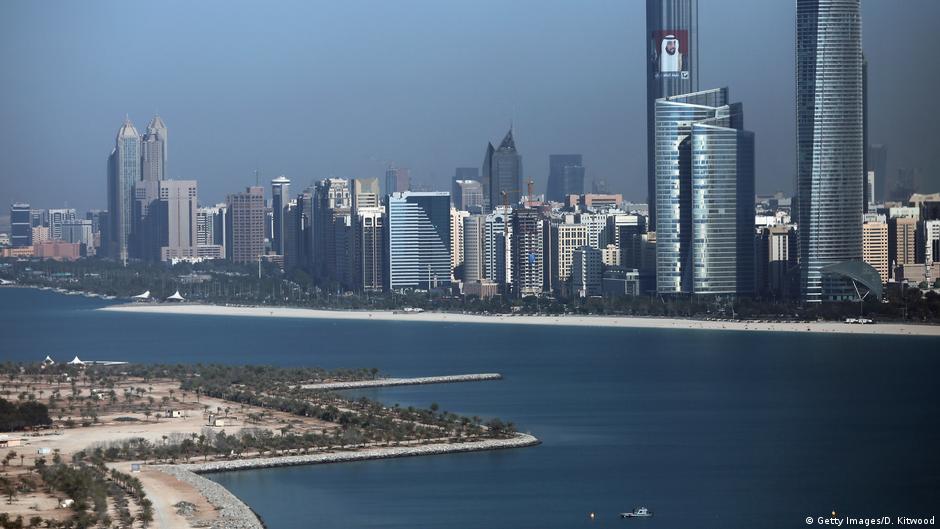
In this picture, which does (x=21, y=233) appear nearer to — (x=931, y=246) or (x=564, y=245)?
(x=564, y=245)

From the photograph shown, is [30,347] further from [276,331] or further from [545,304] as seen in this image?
[545,304]

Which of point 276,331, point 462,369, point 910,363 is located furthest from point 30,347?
point 910,363

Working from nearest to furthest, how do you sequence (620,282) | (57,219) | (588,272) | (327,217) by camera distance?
(620,282), (588,272), (327,217), (57,219)

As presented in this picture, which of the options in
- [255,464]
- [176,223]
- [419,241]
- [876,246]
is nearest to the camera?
[255,464]

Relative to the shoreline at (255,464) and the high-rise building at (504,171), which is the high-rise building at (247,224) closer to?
the high-rise building at (504,171)

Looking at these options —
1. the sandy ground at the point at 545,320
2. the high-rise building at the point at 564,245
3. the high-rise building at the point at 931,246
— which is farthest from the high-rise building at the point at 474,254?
the high-rise building at the point at 931,246

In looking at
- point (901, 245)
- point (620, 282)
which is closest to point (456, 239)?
point (620, 282)

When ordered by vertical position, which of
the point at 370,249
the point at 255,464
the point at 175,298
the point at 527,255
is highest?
the point at 370,249
